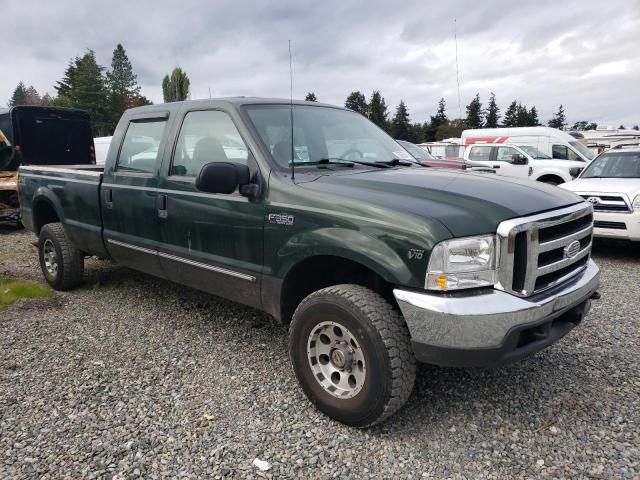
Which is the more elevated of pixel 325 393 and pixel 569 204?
pixel 569 204

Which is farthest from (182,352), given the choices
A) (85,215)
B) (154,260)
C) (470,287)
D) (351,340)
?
(470,287)

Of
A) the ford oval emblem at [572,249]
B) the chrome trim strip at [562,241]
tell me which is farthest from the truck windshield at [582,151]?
the ford oval emblem at [572,249]

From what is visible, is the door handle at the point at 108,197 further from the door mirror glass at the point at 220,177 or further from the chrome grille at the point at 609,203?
the chrome grille at the point at 609,203

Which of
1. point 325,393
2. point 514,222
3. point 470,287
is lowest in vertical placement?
point 325,393

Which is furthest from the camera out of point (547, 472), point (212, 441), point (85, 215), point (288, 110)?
point (85, 215)

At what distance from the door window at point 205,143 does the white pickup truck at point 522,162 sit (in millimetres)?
10017

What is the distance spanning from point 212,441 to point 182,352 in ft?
4.08

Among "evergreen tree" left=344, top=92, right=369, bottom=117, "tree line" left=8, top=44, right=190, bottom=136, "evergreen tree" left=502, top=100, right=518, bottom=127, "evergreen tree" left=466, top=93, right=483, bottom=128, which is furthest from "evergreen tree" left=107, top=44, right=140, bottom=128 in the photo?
"evergreen tree" left=502, top=100, right=518, bottom=127

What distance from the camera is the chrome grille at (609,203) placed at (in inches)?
266

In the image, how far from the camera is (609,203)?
691 centimetres

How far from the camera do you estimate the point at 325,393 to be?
2.87m

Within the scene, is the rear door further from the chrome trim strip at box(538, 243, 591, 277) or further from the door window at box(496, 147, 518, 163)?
the door window at box(496, 147, 518, 163)

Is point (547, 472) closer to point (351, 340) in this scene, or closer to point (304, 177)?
point (351, 340)

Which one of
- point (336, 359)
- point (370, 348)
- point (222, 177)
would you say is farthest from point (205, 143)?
point (370, 348)
